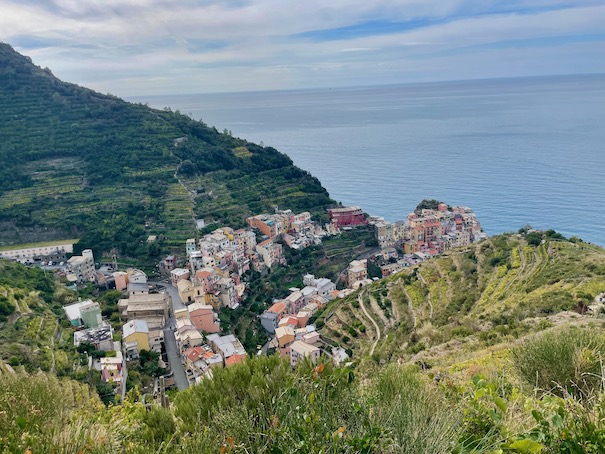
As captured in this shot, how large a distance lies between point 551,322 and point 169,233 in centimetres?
2289

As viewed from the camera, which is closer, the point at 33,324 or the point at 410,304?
the point at 33,324

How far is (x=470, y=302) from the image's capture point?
45.9ft

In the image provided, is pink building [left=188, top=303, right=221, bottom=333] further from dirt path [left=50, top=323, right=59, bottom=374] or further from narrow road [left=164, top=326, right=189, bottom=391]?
dirt path [left=50, top=323, right=59, bottom=374]

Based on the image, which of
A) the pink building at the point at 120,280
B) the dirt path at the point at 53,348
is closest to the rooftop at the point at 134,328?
the dirt path at the point at 53,348

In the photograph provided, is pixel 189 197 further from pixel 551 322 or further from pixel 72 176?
pixel 551 322

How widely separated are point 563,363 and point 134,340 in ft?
51.7

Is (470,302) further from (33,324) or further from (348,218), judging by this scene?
(348,218)

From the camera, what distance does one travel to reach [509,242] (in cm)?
1842

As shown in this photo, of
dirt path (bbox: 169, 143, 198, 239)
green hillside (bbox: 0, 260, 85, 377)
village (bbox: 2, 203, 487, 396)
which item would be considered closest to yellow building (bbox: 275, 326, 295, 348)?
village (bbox: 2, 203, 487, 396)

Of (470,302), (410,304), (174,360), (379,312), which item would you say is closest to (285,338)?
(379,312)

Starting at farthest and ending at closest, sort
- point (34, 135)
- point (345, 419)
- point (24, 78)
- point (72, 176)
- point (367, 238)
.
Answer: point (24, 78) < point (34, 135) < point (72, 176) < point (367, 238) < point (345, 419)

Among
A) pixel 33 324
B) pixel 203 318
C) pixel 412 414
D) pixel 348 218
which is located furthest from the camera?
pixel 348 218

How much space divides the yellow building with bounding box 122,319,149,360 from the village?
0.04 m

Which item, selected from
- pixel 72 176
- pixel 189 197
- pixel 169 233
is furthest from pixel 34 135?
pixel 169 233
